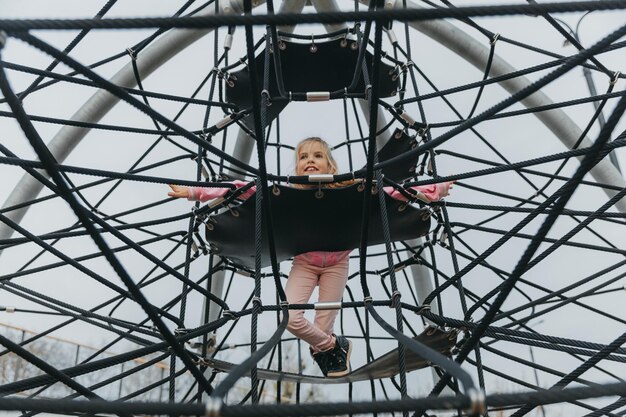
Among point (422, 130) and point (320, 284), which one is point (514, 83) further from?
point (320, 284)

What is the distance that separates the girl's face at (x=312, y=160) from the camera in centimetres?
384

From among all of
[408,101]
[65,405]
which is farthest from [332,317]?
[65,405]

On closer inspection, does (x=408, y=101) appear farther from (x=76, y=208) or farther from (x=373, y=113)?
(x=76, y=208)

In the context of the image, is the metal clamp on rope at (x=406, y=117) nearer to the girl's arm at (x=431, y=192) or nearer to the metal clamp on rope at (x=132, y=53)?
the girl's arm at (x=431, y=192)

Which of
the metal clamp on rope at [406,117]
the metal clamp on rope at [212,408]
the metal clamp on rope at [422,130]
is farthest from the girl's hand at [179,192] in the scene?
the metal clamp on rope at [212,408]

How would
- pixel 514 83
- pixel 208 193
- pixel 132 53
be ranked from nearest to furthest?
pixel 208 193
pixel 132 53
pixel 514 83

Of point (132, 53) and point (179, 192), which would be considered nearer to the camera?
point (179, 192)

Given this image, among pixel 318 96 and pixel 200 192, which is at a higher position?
pixel 318 96

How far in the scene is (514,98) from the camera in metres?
1.46

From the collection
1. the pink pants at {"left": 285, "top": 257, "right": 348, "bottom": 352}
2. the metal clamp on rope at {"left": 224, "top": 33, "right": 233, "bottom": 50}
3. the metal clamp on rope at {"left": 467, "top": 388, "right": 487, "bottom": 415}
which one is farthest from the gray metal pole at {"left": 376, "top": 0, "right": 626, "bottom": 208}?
the metal clamp on rope at {"left": 467, "top": 388, "right": 487, "bottom": 415}

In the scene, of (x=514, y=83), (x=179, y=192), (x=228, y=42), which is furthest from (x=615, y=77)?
(x=179, y=192)

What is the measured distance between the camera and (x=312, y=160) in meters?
3.86

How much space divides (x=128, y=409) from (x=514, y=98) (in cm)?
112

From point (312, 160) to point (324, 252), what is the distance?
67 centimetres
